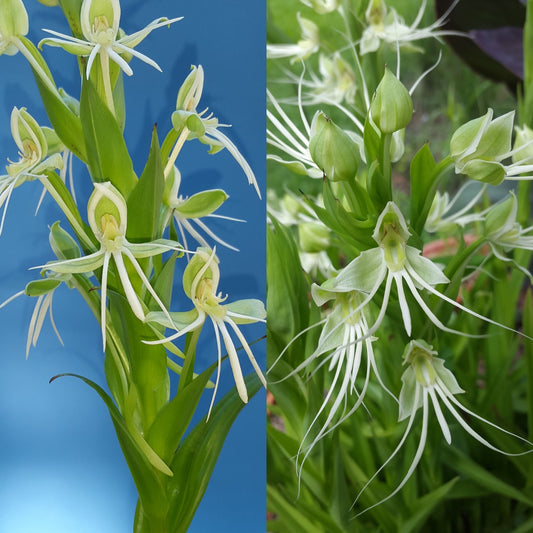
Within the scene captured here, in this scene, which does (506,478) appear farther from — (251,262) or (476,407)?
(251,262)

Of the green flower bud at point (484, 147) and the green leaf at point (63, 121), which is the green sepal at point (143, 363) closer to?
the green leaf at point (63, 121)

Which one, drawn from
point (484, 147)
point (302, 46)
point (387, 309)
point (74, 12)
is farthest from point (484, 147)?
point (74, 12)

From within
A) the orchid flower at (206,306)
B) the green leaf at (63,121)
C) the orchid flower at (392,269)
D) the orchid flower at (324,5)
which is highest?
the orchid flower at (324,5)

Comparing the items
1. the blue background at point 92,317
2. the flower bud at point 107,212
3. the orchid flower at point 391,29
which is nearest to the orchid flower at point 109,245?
the flower bud at point 107,212

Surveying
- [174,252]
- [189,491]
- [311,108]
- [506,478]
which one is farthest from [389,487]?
[311,108]

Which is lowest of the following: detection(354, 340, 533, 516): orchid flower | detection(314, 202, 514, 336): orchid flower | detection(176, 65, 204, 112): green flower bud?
detection(354, 340, 533, 516): orchid flower

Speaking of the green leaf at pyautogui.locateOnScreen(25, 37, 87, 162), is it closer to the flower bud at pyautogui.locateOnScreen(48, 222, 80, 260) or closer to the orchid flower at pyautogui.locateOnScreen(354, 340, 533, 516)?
the flower bud at pyautogui.locateOnScreen(48, 222, 80, 260)

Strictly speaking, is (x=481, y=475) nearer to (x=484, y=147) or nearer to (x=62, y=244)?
(x=484, y=147)

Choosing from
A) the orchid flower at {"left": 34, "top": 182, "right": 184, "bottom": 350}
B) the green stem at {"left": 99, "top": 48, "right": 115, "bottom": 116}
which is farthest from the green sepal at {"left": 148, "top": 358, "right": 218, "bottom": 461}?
the green stem at {"left": 99, "top": 48, "right": 115, "bottom": 116}

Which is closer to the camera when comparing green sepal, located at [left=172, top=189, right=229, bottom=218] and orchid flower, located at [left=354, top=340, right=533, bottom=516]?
orchid flower, located at [left=354, top=340, right=533, bottom=516]
